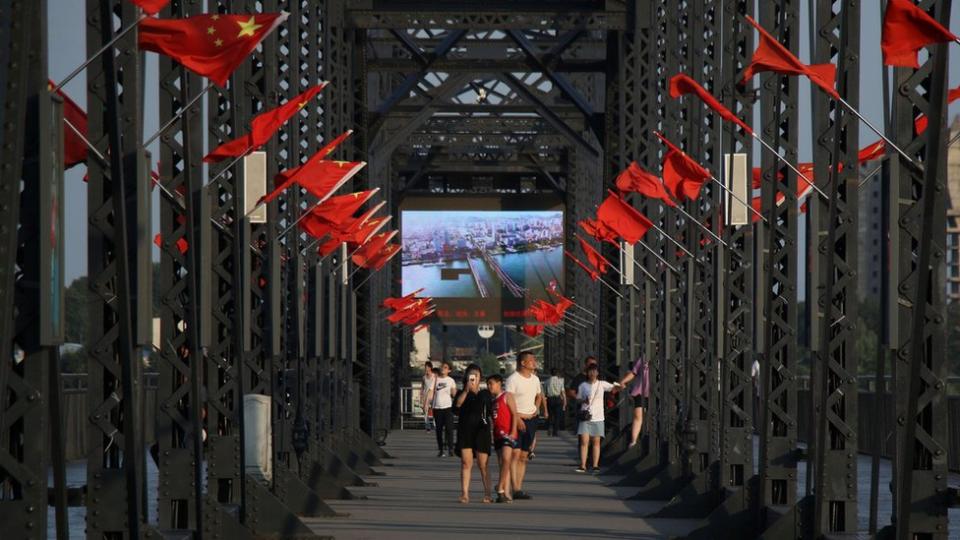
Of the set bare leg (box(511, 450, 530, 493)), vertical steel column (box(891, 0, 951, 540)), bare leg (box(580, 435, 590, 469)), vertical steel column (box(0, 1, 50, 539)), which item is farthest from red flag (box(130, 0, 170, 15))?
bare leg (box(580, 435, 590, 469))

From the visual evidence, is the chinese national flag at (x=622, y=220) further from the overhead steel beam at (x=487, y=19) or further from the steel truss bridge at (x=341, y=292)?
the overhead steel beam at (x=487, y=19)

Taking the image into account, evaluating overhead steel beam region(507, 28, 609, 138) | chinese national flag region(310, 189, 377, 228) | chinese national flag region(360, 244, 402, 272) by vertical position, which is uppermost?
overhead steel beam region(507, 28, 609, 138)

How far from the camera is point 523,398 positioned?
28.3 metres

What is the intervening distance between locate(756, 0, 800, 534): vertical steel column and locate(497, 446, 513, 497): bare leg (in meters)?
6.23

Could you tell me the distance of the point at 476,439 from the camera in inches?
1077

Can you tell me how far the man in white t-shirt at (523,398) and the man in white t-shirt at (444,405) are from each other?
12983 millimetres

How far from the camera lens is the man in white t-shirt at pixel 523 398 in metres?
27.9

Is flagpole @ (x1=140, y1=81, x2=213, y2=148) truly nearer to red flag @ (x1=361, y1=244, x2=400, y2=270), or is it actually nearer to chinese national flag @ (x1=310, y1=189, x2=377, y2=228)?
chinese national flag @ (x1=310, y1=189, x2=377, y2=228)

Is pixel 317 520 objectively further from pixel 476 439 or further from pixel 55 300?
pixel 55 300

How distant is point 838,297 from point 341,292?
18364 mm

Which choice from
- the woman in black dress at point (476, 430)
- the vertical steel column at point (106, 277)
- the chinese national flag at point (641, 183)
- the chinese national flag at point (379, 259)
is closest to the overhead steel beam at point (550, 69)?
the chinese national flag at point (379, 259)

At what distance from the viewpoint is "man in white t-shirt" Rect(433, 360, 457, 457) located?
137ft

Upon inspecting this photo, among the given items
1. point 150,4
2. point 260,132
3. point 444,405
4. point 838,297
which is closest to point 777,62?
point 838,297

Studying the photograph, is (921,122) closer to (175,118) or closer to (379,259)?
(175,118)
